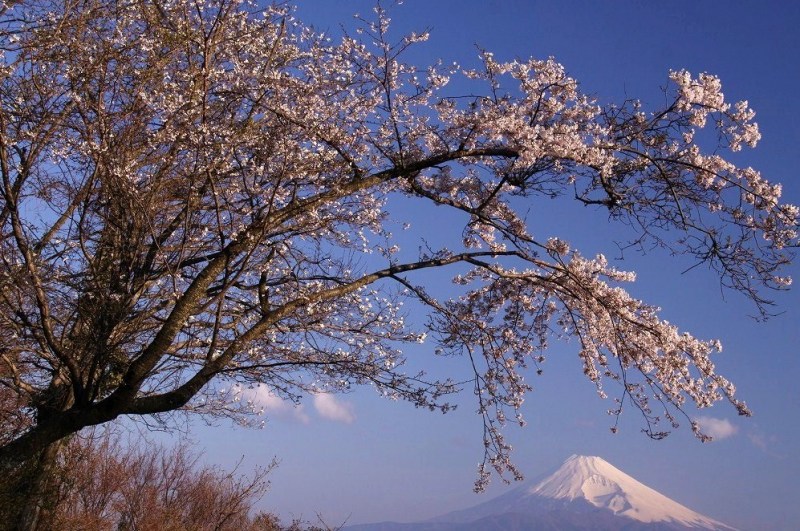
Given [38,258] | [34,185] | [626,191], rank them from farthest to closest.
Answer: [34,185]
[38,258]
[626,191]

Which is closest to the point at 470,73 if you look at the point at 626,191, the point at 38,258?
the point at 626,191

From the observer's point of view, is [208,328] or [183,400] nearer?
[183,400]

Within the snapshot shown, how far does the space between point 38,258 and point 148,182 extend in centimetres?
143

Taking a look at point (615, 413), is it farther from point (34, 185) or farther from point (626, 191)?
point (34, 185)

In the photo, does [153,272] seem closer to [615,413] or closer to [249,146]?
[249,146]

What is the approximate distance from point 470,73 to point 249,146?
2443 mm

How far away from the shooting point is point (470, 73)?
7.46 meters

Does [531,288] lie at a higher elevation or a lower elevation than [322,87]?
lower

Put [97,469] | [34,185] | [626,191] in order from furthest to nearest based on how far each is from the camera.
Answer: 1. [97,469]
2. [34,185]
3. [626,191]

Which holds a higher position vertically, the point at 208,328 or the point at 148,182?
the point at 148,182

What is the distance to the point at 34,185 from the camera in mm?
7859

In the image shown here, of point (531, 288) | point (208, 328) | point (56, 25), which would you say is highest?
point (56, 25)

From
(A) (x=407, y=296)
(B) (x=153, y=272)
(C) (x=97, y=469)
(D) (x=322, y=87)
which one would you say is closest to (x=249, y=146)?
(D) (x=322, y=87)

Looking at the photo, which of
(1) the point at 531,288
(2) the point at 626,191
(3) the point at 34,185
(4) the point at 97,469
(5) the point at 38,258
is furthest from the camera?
(4) the point at 97,469
